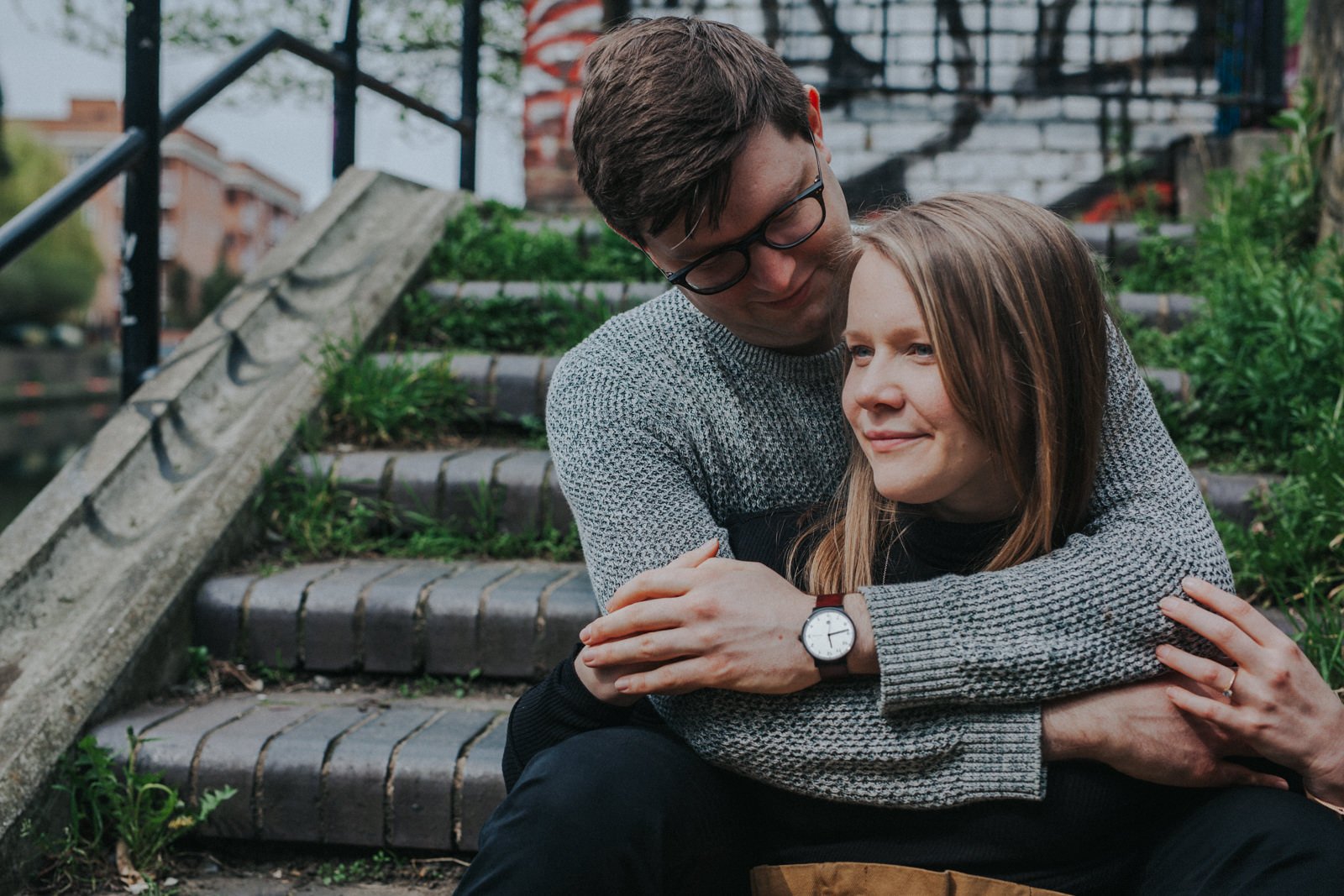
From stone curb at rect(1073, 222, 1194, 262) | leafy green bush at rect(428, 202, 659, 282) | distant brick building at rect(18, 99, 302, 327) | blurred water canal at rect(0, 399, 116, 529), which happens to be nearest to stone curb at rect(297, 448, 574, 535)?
leafy green bush at rect(428, 202, 659, 282)

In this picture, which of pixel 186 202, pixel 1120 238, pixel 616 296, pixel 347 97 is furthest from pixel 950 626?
pixel 186 202

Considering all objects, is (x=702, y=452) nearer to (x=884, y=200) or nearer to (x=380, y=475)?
(x=884, y=200)

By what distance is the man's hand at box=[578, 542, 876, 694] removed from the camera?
1227mm

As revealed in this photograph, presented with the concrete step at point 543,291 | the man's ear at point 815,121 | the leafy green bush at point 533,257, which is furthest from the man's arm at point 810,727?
the leafy green bush at point 533,257

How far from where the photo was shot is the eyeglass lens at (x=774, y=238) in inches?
58.1

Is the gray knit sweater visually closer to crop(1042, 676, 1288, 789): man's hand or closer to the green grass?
crop(1042, 676, 1288, 789): man's hand

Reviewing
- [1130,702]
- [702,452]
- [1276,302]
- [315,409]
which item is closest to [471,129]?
[315,409]

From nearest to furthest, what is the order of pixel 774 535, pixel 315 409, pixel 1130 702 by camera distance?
pixel 1130 702 → pixel 774 535 → pixel 315 409

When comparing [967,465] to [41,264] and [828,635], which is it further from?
[41,264]

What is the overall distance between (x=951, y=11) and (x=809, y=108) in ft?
16.4

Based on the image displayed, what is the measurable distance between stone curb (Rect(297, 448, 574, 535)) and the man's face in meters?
1.09

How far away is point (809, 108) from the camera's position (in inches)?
62.7

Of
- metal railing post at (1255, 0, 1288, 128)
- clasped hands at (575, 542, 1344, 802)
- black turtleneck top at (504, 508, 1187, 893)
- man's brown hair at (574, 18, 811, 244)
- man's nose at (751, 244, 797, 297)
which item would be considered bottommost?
black turtleneck top at (504, 508, 1187, 893)

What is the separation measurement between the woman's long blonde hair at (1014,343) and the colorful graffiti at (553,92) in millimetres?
4880
